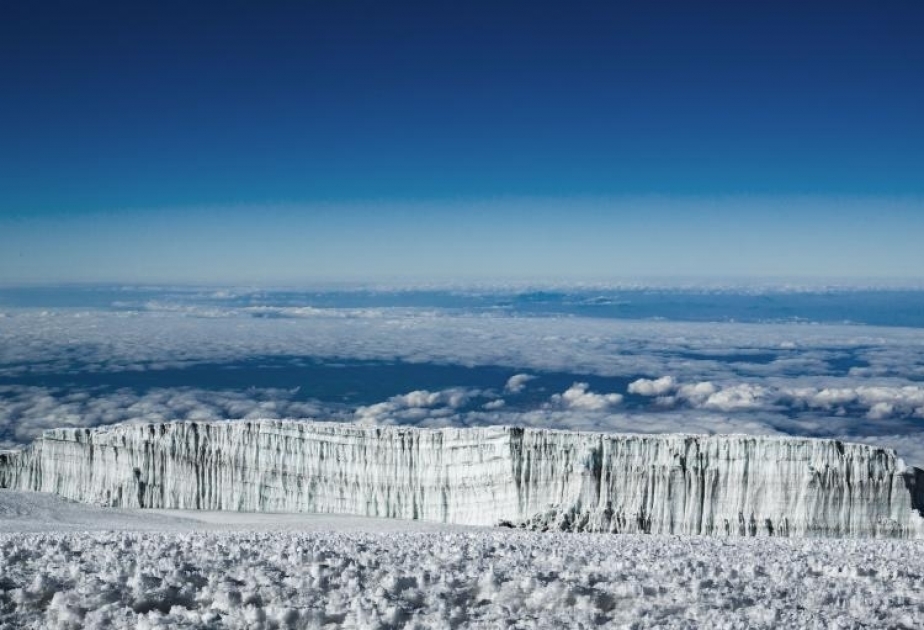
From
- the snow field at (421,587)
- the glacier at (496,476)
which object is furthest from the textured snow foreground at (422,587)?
the glacier at (496,476)

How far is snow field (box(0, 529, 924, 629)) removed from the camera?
8398 millimetres

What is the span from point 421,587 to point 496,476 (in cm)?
2119

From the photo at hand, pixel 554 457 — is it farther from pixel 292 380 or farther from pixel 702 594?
Answer: pixel 292 380

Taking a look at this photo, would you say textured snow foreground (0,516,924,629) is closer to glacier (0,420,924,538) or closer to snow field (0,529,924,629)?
snow field (0,529,924,629)

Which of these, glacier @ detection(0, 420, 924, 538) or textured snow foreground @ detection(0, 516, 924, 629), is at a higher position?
textured snow foreground @ detection(0, 516, 924, 629)

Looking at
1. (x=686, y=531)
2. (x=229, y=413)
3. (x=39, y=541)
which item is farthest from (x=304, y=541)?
(x=229, y=413)

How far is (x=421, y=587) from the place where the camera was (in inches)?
374

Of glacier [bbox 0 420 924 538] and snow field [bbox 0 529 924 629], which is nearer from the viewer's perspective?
snow field [bbox 0 529 924 629]

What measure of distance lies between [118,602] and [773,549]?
424 inches

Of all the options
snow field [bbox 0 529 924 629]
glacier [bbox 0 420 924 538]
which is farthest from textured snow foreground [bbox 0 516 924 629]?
glacier [bbox 0 420 924 538]

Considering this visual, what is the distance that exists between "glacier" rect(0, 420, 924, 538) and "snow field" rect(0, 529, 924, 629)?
16412 mm

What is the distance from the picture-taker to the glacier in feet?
90.7

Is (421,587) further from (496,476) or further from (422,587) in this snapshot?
(496,476)

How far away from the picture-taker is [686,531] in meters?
29.1
